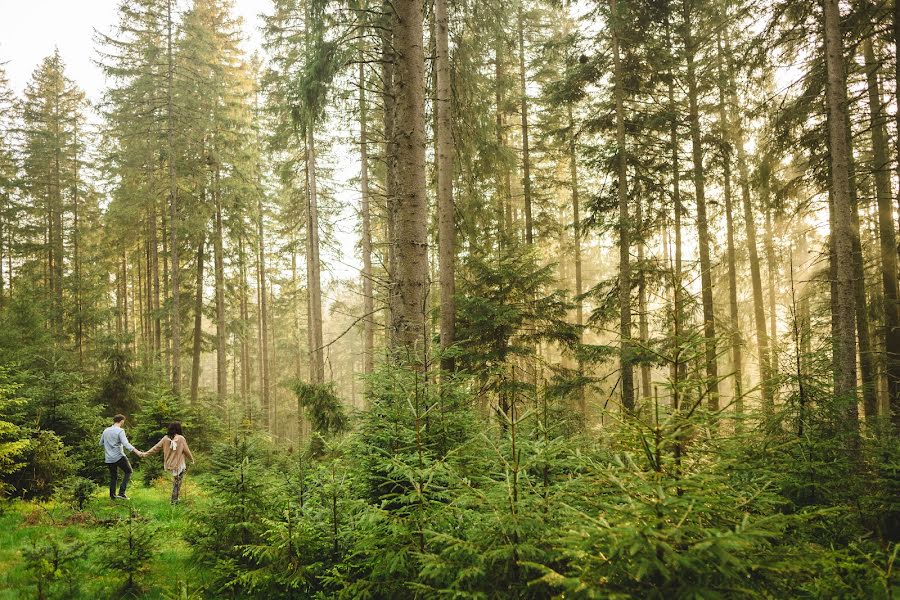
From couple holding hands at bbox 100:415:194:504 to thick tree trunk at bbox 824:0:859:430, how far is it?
41.9 feet

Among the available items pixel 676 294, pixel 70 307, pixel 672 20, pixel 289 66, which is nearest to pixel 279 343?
pixel 70 307

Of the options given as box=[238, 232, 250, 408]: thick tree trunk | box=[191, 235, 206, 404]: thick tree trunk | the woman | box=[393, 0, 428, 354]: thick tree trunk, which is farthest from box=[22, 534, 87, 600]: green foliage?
box=[238, 232, 250, 408]: thick tree trunk

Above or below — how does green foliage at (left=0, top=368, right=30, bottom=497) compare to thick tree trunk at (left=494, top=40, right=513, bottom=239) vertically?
below

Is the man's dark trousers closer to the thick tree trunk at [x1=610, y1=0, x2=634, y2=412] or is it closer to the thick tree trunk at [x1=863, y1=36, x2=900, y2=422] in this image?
the thick tree trunk at [x1=610, y1=0, x2=634, y2=412]

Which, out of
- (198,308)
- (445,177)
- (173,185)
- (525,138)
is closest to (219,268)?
(198,308)

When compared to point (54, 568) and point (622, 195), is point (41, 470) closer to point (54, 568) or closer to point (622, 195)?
point (54, 568)

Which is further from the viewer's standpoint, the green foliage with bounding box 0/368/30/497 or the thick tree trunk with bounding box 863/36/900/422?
the thick tree trunk with bounding box 863/36/900/422

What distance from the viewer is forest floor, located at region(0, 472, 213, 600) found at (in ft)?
15.4

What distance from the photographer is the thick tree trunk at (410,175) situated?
18.2 ft

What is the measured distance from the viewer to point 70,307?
2075 cm

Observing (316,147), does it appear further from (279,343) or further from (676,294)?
(279,343)

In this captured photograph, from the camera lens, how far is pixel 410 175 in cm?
561

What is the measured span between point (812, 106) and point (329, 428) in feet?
45.7

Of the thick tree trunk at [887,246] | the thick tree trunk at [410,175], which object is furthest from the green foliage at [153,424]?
the thick tree trunk at [887,246]
